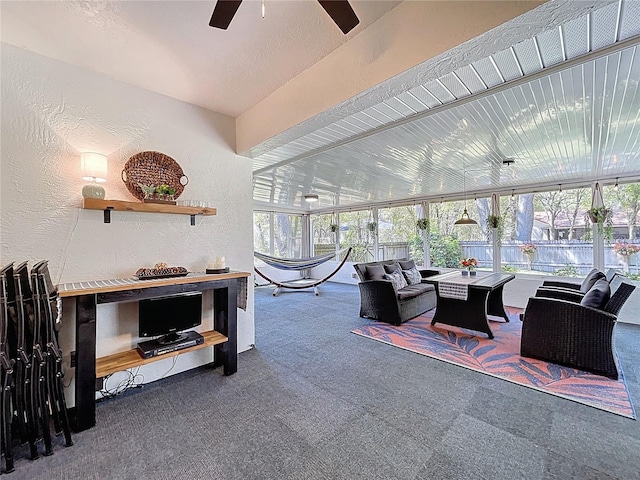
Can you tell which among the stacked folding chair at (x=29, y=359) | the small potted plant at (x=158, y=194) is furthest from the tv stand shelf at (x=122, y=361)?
the small potted plant at (x=158, y=194)

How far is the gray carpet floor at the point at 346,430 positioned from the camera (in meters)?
1.44

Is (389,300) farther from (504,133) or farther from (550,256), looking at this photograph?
(550,256)

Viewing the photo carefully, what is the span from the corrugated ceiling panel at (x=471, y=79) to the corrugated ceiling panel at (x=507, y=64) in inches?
5.3

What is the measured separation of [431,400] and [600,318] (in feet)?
A: 5.59

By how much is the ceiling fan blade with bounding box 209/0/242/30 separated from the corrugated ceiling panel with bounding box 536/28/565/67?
1557 millimetres

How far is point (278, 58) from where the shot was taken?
1905 millimetres

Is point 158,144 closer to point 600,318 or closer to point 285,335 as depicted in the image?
point 285,335

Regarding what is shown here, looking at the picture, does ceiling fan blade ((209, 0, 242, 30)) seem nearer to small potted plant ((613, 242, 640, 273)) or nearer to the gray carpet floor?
the gray carpet floor

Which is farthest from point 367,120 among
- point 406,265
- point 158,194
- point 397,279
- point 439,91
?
point 406,265

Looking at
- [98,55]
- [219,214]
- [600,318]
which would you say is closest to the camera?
[98,55]

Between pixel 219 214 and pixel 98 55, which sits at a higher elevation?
pixel 98 55

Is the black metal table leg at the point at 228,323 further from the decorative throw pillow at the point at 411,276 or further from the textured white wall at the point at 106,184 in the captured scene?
the decorative throw pillow at the point at 411,276

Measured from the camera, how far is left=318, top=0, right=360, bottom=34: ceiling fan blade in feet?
3.64

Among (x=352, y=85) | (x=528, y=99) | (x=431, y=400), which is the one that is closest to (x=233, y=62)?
(x=352, y=85)
